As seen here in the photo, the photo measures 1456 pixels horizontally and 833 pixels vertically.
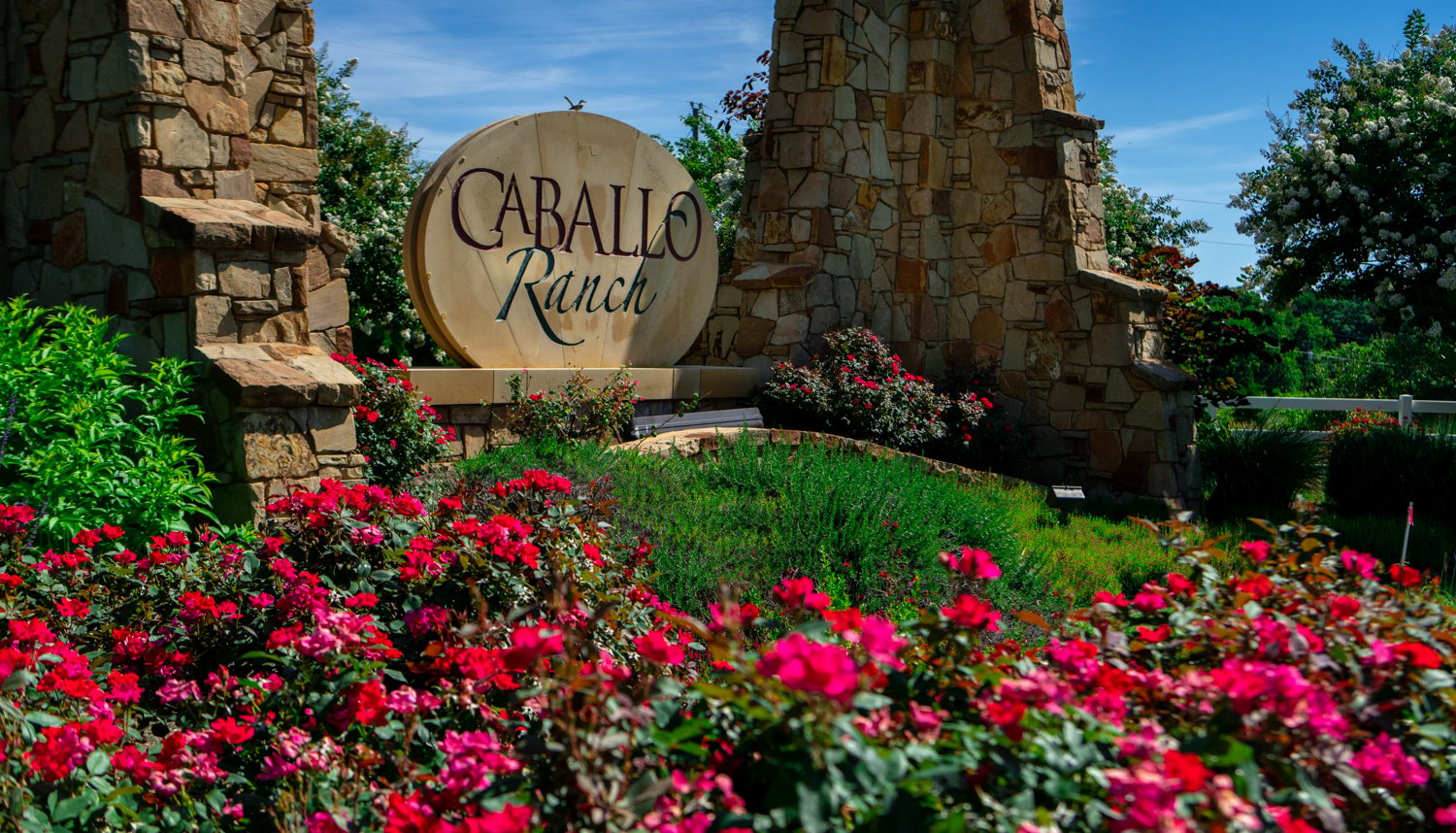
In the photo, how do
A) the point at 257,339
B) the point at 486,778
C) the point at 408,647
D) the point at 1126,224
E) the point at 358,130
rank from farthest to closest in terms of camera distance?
the point at 1126,224, the point at 358,130, the point at 257,339, the point at 408,647, the point at 486,778

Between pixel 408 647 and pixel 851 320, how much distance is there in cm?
725

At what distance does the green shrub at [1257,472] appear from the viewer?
10680 mm

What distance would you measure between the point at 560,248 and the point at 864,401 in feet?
8.91

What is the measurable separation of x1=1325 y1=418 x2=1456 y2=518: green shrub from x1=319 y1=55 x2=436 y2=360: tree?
9.79m

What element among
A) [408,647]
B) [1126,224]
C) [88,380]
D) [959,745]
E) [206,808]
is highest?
[1126,224]

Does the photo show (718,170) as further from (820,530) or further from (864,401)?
(820,530)

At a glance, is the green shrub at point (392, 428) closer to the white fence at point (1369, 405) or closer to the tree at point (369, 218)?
the tree at point (369, 218)

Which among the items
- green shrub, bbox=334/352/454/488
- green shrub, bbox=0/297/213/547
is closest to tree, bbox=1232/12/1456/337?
green shrub, bbox=334/352/454/488

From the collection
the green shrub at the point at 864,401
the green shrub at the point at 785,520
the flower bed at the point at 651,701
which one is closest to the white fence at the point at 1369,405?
the green shrub at the point at 864,401

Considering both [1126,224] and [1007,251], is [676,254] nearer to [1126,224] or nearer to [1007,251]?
[1007,251]

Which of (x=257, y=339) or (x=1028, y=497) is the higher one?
(x=257, y=339)

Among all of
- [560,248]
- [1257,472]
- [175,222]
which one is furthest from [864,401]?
[175,222]

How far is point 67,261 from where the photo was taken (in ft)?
19.5

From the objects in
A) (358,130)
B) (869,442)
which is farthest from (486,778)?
(358,130)
